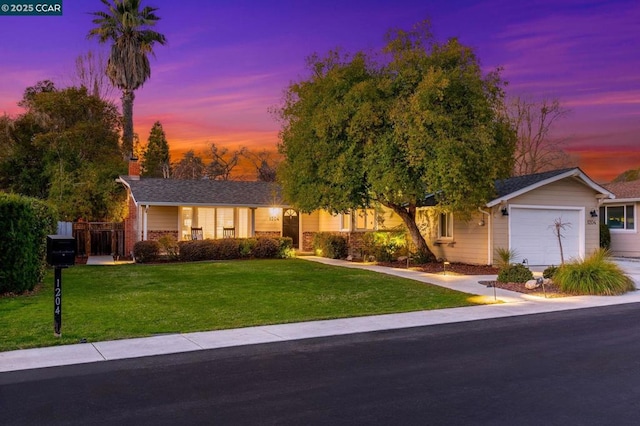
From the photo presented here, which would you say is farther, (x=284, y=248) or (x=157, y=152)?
(x=157, y=152)

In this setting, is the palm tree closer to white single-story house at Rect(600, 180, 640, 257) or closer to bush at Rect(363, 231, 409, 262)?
bush at Rect(363, 231, 409, 262)

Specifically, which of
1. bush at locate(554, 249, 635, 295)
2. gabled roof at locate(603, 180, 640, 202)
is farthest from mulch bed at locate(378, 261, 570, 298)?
gabled roof at locate(603, 180, 640, 202)

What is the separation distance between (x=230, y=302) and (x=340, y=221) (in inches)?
555

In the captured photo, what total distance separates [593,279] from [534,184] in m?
6.38

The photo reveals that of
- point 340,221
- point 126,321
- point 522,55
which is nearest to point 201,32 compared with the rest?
point 340,221

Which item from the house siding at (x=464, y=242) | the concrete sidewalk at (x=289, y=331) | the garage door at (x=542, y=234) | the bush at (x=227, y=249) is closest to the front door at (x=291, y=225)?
the bush at (x=227, y=249)

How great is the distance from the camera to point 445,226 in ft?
71.2

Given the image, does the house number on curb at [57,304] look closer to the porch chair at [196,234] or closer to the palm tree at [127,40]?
the porch chair at [196,234]

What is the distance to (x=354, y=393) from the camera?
566 centimetres

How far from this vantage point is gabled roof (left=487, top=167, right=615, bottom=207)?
19.1 metres

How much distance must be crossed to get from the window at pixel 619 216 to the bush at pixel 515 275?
44.0 ft

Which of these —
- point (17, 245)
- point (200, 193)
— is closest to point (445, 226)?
point (200, 193)

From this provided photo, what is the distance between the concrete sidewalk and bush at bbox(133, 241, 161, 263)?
1200 cm

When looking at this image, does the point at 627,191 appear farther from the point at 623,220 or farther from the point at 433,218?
the point at 433,218
